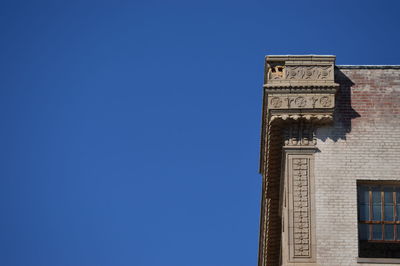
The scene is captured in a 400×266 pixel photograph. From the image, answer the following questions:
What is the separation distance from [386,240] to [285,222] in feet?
11.6

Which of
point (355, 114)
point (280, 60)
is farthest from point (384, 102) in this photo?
point (280, 60)

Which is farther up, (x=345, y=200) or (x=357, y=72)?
(x=357, y=72)

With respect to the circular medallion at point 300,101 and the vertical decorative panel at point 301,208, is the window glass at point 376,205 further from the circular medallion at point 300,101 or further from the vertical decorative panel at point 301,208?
the circular medallion at point 300,101

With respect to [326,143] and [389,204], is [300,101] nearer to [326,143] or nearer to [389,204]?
[326,143]

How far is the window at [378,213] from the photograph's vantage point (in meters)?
43.2

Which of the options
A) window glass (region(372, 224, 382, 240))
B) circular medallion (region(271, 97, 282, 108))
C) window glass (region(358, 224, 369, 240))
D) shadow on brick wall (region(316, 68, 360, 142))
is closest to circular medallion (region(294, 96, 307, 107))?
circular medallion (region(271, 97, 282, 108))

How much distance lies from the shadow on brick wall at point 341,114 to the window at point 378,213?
6.62ft

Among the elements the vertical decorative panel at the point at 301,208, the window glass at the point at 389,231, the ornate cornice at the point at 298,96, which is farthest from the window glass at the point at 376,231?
the ornate cornice at the point at 298,96

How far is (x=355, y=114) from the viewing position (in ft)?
145

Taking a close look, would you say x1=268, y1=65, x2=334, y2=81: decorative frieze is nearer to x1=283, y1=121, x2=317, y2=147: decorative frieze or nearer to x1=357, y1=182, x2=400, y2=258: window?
x1=283, y1=121, x2=317, y2=147: decorative frieze

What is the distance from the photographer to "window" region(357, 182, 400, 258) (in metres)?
43.2

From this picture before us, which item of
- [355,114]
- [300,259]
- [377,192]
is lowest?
[300,259]

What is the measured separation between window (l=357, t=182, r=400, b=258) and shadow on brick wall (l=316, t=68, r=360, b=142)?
6.62 ft

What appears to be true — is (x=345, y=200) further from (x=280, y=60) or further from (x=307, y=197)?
(x=280, y=60)
